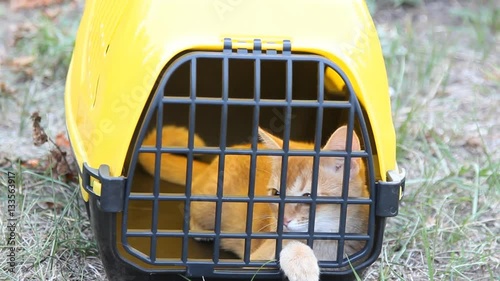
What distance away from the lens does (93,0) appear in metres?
2.25

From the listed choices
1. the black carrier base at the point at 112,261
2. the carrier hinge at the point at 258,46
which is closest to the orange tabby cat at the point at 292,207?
the black carrier base at the point at 112,261

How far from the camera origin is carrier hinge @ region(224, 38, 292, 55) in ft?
5.36

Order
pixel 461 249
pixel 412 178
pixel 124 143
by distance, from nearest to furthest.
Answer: pixel 124 143
pixel 461 249
pixel 412 178

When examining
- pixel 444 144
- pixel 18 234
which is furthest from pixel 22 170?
pixel 444 144

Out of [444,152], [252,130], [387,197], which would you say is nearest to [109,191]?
[252,130]

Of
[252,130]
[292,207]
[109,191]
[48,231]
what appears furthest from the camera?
[48,231]

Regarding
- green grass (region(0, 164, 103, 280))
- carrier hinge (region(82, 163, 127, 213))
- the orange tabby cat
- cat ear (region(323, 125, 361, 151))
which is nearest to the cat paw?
the orange tabby cat

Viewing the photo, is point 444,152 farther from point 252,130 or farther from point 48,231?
point 48,231

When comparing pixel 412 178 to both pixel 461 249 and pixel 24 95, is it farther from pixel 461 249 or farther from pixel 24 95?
pixel 24 95

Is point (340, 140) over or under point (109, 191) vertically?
over

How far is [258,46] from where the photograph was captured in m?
1.64

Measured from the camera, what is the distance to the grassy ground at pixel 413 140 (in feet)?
6.43

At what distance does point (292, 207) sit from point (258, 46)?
43cm

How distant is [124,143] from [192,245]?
0.50 meters
